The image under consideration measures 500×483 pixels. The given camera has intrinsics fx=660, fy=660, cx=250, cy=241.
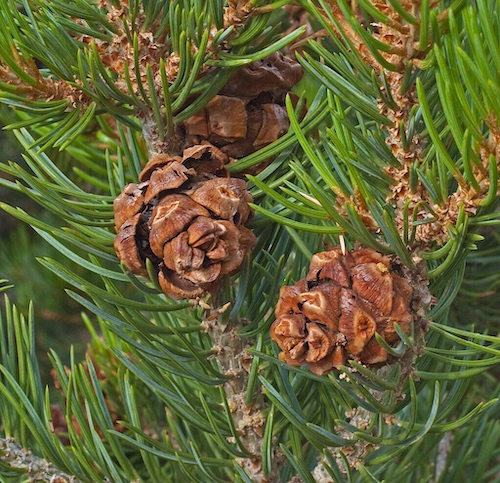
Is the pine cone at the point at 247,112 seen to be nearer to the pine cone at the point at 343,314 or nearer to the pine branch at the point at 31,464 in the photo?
the pine cone at the point at 343,314

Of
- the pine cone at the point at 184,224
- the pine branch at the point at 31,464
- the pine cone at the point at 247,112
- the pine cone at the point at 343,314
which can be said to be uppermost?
the pine cone at the point at 247,112

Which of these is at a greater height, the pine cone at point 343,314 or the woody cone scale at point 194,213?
the woody cone scale at point 194,213

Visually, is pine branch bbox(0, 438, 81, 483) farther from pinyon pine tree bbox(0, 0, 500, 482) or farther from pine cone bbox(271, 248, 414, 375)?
pine cone bbox(271, 248, 414, 375)

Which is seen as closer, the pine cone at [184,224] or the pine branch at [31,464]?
the pine cone at [184,224]

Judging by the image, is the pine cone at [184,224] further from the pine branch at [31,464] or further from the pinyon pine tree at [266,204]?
the pine branch at [31,464]

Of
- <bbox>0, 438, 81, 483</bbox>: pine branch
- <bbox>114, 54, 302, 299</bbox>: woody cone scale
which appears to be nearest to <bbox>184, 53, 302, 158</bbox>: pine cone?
<bbox>114, 54, 302, 299</bbox>: woody cone scale

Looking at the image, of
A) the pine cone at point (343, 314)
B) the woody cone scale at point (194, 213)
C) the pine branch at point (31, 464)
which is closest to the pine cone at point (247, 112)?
the woody cone scale at point (194, 213)

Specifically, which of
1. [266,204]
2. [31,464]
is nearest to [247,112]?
[266,204]
